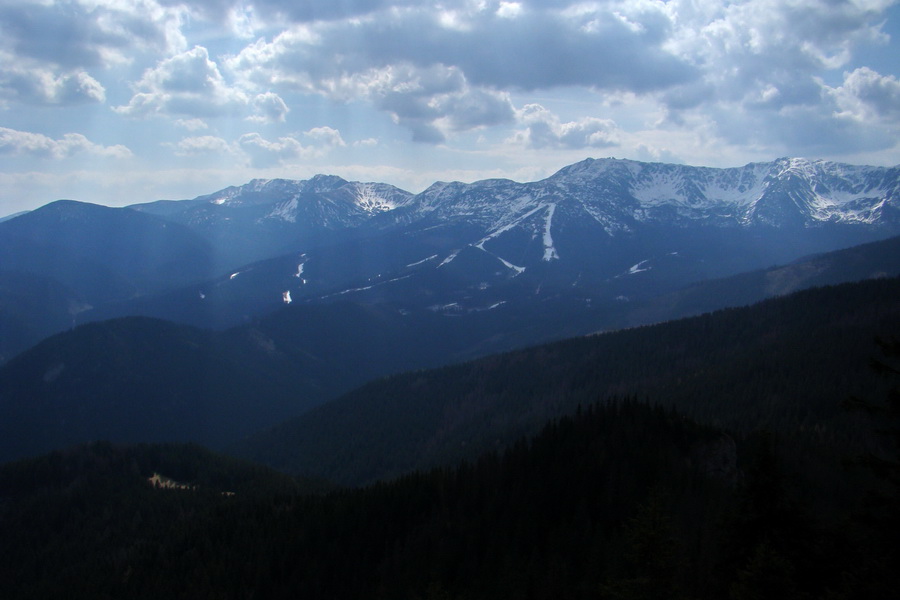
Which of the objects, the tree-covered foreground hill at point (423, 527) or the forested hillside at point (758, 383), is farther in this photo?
the forested hillside at point (758, 383)

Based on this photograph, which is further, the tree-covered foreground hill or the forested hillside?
the forested hillside

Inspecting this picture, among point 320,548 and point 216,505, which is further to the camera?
point 216,505

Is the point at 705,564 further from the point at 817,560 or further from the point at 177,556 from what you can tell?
the point at 177,556

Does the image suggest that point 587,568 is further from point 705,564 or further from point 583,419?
point 583,419

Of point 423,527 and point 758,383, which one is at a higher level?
point 423,527

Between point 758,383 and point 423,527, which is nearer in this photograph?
point 423,527

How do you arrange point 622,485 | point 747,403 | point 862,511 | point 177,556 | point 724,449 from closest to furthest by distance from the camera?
point 862,511
point 622,485
point 724,449
point 177,556
point 747,403

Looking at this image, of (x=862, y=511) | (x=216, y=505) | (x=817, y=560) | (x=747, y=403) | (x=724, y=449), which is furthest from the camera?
(x=747, y=403)

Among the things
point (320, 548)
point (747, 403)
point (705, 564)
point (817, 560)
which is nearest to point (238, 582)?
point (320, 548)

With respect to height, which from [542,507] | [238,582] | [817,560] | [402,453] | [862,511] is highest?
[862,511]

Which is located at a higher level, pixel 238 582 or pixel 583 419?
pixel 583 419
